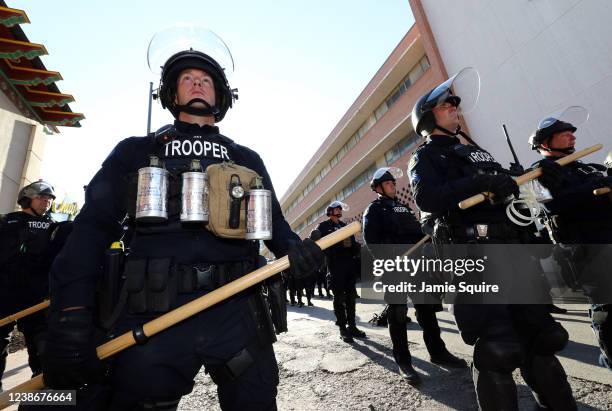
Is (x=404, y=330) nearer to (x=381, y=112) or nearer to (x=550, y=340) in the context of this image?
(x=550, y=340)

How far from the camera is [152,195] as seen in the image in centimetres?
132

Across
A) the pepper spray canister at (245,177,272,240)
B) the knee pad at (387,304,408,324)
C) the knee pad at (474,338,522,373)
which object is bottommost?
the knee pad at (474,338,522,373)

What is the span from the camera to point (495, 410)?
156cm

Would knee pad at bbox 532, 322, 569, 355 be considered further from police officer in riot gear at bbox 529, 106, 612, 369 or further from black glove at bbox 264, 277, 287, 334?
black glove at bbox 264, 277, 287, 334

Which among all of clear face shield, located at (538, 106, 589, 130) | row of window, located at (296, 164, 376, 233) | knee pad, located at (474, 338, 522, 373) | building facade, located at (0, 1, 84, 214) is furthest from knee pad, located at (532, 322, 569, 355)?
row of window, located at (296, 164, 376, 233)

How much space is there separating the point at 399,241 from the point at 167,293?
10.1 ft

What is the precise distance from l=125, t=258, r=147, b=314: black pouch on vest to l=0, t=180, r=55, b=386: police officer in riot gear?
10.6 ft

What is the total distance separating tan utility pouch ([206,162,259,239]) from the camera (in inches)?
55.2

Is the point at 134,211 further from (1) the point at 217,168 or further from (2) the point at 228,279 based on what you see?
(2) the point at 228,279

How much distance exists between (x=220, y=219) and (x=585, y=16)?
32.4 ft

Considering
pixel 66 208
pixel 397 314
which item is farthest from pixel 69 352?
pixel 66 208

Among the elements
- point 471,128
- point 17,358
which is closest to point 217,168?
point 17,358

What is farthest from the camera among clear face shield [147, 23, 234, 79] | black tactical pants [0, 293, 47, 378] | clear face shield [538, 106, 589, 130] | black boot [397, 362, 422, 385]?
black tactical pants [0, 293, 47, 378]

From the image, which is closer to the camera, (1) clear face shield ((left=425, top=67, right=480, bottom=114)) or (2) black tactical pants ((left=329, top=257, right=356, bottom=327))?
(1) clear face shield ((left=425, top=67, right=480, bottom=114))
